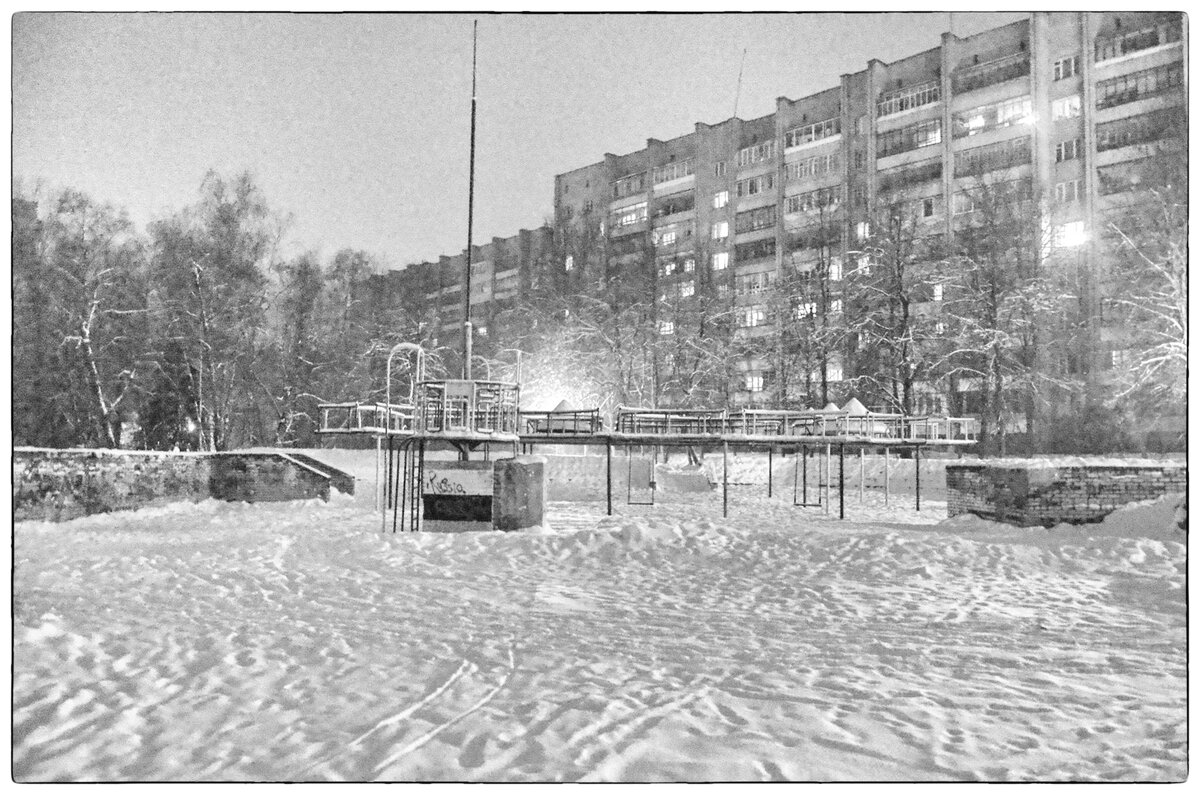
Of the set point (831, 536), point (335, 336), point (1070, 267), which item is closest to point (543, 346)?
point (335, 336)

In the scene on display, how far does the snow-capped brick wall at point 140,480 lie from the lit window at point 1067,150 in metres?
17.3

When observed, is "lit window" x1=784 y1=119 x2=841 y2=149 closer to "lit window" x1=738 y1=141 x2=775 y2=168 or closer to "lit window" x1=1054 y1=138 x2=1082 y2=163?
"lit window" x1=738 y1=141 x2=775 y2=168

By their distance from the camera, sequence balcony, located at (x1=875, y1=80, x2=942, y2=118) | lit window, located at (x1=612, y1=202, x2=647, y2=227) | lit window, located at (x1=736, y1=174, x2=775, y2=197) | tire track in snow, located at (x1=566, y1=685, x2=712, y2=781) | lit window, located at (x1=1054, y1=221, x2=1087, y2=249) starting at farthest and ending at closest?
1. lit window, located at (x1=736, y1=174, x2=775, y2=197)
2. lit window, located at (x1=612, y1=202, x2=647, y2=227)
3. balcony, located at (x1=875, y1=80, x2=942, y2=118)
4. lit window, located at (x1=1054, y1=221, x2=1087, y2=249)
5. tire track in snow, located at (x1=566, y1=685, x2=712, y2=781)

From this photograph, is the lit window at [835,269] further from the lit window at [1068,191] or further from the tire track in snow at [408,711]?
the tire track in snow at [408,711]

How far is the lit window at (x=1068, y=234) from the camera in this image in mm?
17797

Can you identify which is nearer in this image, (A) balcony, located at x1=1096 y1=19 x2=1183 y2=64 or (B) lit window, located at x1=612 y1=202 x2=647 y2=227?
(A) balcony, located at x1=1096 y1=19 x2=1183 y2=64

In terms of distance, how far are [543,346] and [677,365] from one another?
392cm

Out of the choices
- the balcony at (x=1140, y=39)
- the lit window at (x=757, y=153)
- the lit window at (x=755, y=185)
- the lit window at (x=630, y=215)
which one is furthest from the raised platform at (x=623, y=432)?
the lit window at (x=755, y=185)

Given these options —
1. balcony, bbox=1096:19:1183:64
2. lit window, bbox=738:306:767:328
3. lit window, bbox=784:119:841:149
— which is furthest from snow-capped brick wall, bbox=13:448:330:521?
lit window, bbox=784:119:841:149

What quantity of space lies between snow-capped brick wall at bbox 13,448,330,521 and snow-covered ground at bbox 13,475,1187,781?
2.95 metres

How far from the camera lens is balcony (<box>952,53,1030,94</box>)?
19516mm

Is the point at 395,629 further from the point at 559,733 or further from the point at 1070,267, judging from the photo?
the point at 1070,267

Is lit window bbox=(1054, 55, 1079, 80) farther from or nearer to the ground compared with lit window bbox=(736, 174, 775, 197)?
farther from the ground

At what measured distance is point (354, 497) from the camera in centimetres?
1570
